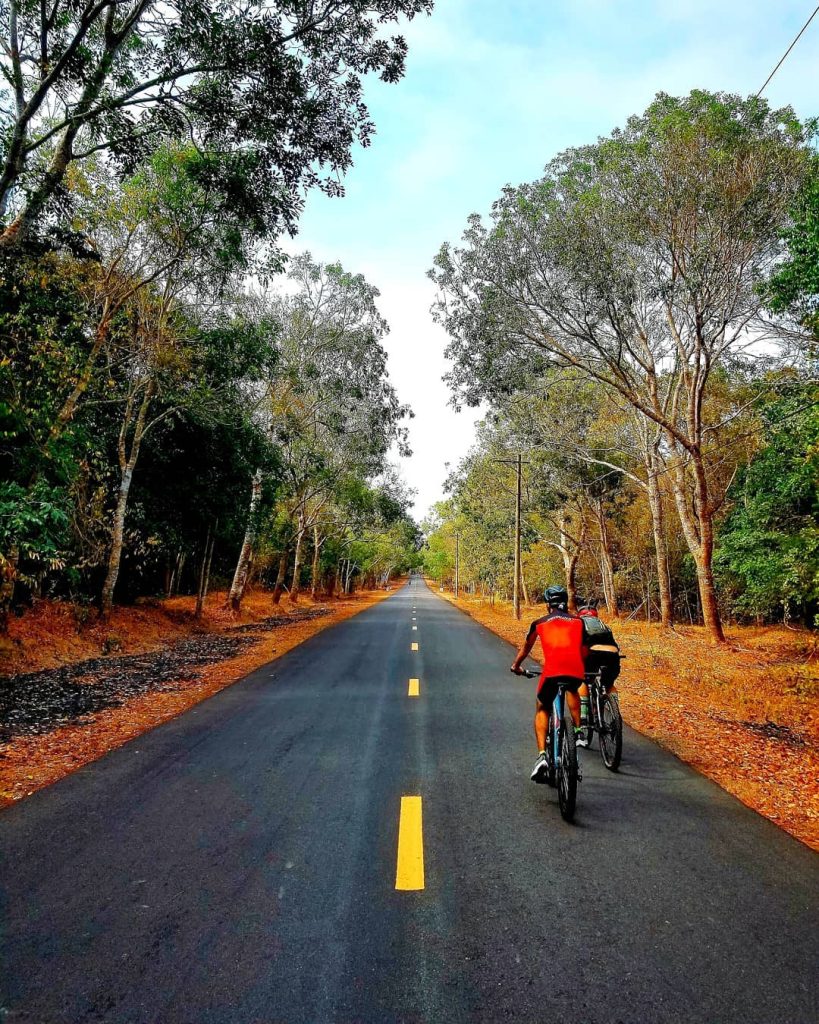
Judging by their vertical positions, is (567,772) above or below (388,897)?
above

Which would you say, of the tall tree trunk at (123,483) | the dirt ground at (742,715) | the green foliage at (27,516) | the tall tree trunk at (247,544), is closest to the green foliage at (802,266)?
the dirt ground at (742,715)

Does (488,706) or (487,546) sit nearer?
(488,706)

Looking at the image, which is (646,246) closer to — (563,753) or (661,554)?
(661,554)

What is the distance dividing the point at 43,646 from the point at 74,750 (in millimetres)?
7009

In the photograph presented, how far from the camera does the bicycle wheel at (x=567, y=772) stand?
4473mm

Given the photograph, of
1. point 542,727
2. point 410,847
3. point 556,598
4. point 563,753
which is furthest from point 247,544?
point 410,847

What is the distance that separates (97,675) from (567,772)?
9.62 m

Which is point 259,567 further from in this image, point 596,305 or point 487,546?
point 596,305

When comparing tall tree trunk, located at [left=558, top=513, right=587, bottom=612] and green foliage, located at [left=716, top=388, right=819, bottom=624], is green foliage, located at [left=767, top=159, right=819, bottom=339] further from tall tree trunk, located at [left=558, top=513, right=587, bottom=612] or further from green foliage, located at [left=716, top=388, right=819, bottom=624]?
tall tree trunk, located at [left=558, top=513, right=587, bottom=612]

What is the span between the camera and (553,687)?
5.05 metres

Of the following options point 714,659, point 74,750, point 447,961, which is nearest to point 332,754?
point 74,750

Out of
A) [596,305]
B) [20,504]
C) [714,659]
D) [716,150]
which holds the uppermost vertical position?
[716,150]

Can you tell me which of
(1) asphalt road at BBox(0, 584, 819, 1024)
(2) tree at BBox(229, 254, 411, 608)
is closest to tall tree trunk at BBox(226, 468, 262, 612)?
(2) tree at BBox(229, 254, 411, 608)

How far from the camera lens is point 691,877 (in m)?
3.69
